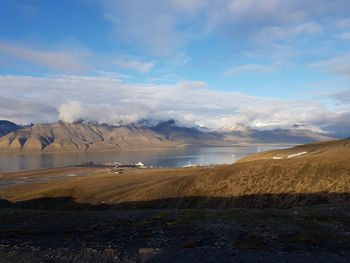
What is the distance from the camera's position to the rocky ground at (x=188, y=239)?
12648 mm

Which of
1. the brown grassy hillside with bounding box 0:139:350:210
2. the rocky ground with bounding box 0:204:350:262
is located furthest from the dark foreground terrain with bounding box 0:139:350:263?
the brown grassy hillside with bounding box 0:139:350:210

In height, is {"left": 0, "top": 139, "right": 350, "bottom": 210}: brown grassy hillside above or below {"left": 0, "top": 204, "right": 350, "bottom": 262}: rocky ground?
below

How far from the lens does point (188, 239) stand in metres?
15.7

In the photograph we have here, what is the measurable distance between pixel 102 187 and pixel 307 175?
4974cm

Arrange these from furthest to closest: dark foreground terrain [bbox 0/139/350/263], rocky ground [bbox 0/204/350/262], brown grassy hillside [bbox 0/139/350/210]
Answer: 1. brown grassy hillside [bbox 0/139/350/210]
2. dark foreground terrain [bbox 0/139/350/263]
3. rocky ground [bbox 0/204/350/262]

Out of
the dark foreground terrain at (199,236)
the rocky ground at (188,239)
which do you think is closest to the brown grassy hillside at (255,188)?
the dark foreground terrain at (199,236)

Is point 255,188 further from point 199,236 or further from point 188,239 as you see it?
point 188,239

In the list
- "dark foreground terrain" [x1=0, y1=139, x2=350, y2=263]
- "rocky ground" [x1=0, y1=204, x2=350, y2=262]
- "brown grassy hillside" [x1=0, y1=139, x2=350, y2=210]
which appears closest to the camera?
"rocky ground" [x1=0, y1=204, x2=350, y2=262]

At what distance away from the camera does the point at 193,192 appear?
49969 mm

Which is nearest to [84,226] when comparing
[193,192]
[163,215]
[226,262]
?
[163,215]

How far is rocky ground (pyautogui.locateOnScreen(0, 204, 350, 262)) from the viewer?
41.5 ft

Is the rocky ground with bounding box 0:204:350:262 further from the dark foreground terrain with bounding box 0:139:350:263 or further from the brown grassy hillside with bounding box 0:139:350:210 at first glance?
the brown grassy hillside with bounding box 0:139:350:210

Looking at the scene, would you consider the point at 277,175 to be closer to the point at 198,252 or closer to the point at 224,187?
the point at 224,187

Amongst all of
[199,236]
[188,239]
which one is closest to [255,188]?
[199,236]
